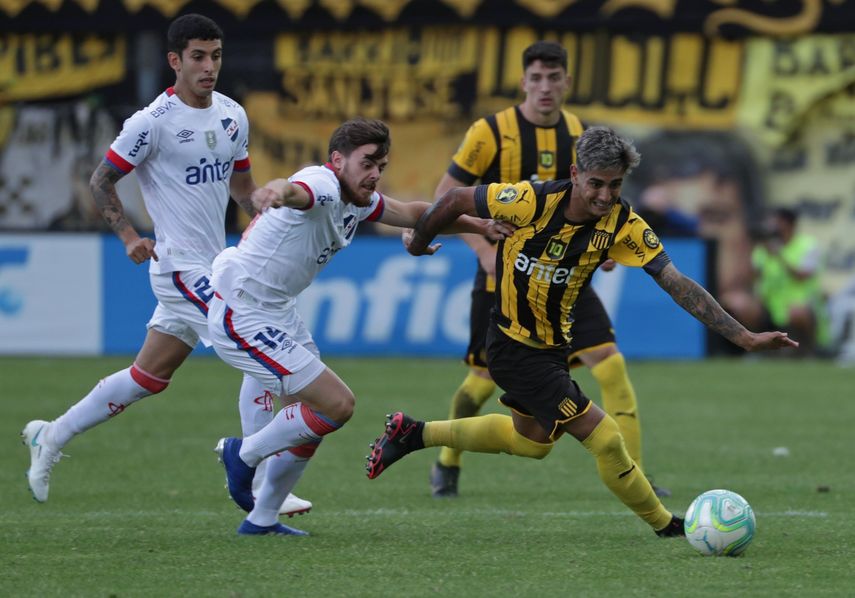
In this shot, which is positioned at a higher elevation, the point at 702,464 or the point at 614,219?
the point at 614,219

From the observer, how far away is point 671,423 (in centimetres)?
1185

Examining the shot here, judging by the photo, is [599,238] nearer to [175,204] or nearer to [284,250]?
[284,250]

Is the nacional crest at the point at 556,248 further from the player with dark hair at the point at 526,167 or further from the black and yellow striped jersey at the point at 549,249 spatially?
the player with dark hair at the point at 526,167

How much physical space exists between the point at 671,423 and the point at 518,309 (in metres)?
5.35

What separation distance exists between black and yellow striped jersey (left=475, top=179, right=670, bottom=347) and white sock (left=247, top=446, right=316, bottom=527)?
1165 millimetres

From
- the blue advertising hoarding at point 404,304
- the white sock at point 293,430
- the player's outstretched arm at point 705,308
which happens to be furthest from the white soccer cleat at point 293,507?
the blue advertising hoarding at point 404,304

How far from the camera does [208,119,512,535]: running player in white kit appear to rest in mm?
6504

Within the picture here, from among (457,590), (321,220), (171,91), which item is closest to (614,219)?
(321,220)

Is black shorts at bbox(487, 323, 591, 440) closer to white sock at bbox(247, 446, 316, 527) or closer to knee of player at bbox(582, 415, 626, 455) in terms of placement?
knee of player at bbox(582, 415, 626, 455)

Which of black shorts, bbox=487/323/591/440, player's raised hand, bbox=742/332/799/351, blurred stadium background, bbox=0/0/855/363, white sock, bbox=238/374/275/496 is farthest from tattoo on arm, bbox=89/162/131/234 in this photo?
blurred stadium background, bbox=0/0/855/363

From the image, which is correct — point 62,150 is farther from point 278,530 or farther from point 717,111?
point 278,530

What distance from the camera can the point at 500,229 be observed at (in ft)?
22.0

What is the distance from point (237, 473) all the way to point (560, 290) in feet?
5.67

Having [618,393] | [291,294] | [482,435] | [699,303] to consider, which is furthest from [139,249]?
[618,393]
